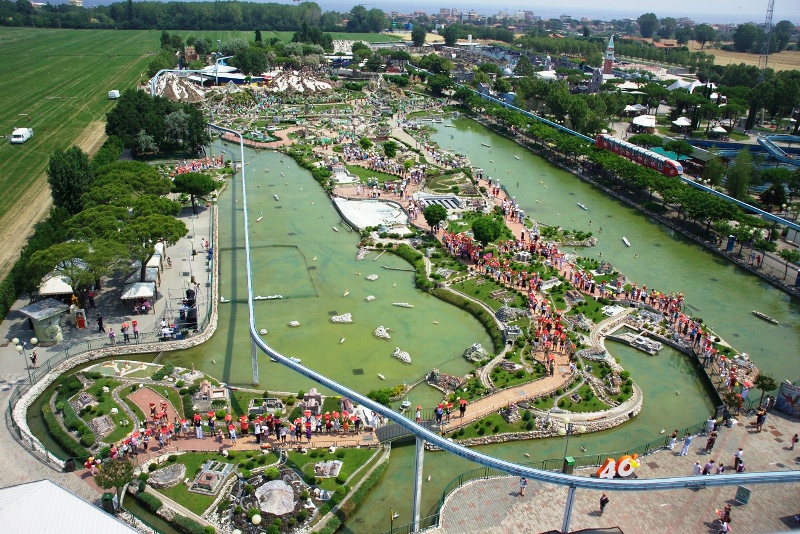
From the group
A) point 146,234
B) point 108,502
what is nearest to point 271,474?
point 108,502

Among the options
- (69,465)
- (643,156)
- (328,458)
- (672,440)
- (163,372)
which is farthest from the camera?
(643,156)

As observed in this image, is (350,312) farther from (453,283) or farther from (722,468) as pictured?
(722,468)

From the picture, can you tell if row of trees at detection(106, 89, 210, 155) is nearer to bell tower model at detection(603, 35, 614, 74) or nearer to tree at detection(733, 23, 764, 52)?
bell tower model at detection(603, 35, 614, 74)

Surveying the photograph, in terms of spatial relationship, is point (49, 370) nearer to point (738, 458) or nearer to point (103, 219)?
point (103, 219)

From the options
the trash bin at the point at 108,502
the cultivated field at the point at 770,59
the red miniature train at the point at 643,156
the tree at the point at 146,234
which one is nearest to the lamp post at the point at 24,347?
the tree at the point at 146,234

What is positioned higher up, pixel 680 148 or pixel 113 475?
pixel 680 148

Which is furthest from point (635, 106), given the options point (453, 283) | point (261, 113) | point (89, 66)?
point (89, 66)
